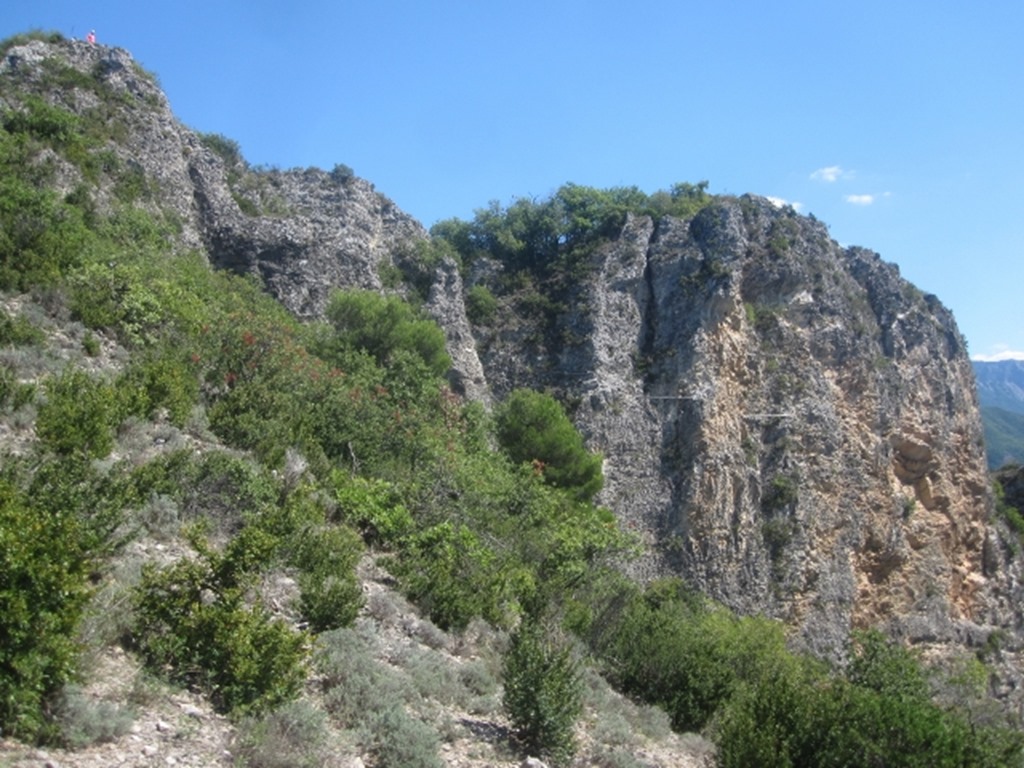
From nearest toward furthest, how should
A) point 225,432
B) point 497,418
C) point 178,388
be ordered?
point 178,388
point 225,432
point 497,418

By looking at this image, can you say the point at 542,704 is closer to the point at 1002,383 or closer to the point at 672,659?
the point at 672,659

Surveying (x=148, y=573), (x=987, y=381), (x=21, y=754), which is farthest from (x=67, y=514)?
(x=987, y=381)

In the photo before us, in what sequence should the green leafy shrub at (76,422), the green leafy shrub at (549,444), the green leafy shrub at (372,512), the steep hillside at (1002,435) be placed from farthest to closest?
the steep hillside at (1002,435) < the green leafy shrub at (549,444) < the green leafy shrub at (372,512) < the green leafy shrub at (76,422)

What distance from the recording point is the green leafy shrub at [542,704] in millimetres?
8055

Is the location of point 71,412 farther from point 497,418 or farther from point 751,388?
point 751,388

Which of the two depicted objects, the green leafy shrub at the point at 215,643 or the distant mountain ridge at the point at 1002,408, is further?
the distant mountain ridge at the point at 1002,408

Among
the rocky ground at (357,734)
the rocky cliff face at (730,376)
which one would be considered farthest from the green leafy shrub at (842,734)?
the rocky cliff face at (730,376)

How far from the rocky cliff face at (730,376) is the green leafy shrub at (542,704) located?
888 inches

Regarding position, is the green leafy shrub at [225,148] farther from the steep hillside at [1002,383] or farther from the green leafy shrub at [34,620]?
the steep hillside at [1002,383]

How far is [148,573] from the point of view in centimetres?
678

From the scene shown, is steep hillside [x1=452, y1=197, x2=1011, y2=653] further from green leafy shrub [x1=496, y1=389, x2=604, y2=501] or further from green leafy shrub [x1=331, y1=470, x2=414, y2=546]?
green leafy shrub [x1=331, y1=470, x2=414, y2=546]

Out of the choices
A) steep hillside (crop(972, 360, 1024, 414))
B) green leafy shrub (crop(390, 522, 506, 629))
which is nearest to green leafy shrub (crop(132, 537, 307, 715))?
green leafy shrub (crop(390, 522, 506, 629))

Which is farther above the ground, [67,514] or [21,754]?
[67,514]

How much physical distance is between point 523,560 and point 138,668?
1054 centimetres
